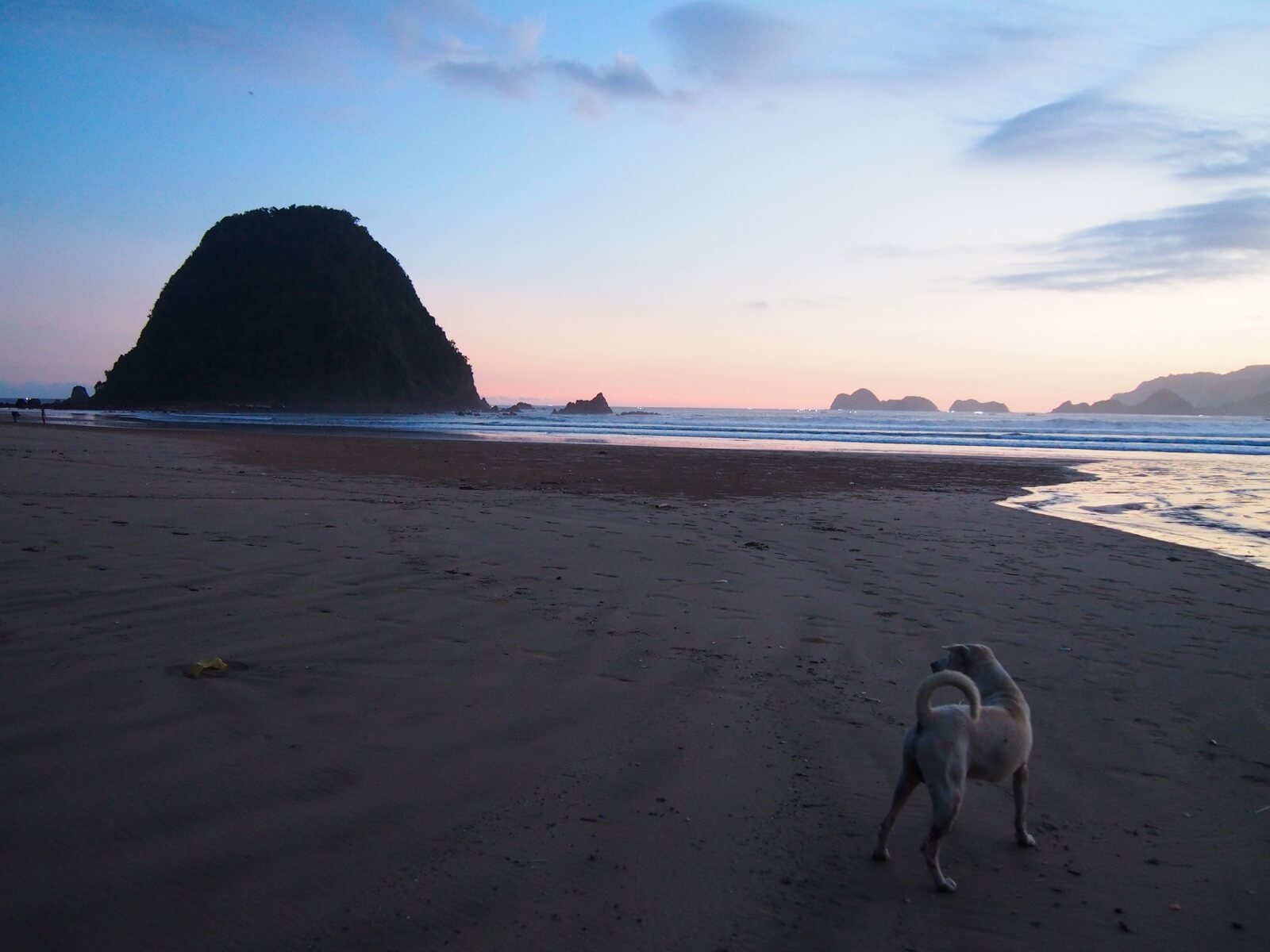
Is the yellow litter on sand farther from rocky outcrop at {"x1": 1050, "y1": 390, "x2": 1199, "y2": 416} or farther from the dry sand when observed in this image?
rocky outcrop at {"x1": 1050, "y1": 390, "x2": 1199, "y2": 416}

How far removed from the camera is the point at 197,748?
3561 mm

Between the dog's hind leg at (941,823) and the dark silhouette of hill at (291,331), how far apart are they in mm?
79382

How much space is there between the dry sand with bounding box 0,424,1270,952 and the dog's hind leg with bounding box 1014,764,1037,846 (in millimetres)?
59

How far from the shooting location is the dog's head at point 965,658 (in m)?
3.40

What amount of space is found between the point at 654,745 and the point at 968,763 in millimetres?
1482

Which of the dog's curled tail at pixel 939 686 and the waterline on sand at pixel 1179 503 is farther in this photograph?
the waterline on sand at pixel 1179 503

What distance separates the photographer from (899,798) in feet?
9.73

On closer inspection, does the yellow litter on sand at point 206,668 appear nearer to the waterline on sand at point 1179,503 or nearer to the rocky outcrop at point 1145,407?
the waterline on sand at point 1179,503

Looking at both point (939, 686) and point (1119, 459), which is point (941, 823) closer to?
point (939, 686)

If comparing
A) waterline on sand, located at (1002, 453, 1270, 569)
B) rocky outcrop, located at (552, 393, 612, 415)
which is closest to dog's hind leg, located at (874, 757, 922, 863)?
waterline on sand, located at (1002, 453, 1270, 569)

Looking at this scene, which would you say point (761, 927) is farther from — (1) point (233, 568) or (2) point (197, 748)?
(1) point (233, 568)

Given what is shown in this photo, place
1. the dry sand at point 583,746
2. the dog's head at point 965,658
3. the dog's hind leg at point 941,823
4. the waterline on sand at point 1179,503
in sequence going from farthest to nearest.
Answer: the waterline on sand at point 1179,503 → the dog's head at point 965,658 → the dog's hind leg at point 941,823 → the dry sand at point 583,746

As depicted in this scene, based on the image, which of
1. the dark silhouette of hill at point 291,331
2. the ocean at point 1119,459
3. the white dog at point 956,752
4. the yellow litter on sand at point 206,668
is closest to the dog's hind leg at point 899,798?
the white dog at point 956,752

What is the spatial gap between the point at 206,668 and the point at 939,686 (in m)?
3.81
